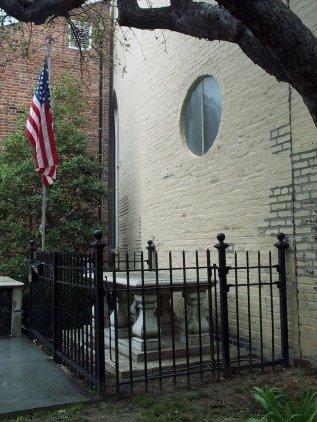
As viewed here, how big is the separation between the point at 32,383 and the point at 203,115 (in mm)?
4659

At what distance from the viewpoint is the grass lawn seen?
4.01m

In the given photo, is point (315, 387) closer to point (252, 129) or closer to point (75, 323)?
point (75, 323)

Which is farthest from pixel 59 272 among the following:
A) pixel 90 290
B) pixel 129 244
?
pixel 129 244

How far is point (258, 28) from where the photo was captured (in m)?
3.29

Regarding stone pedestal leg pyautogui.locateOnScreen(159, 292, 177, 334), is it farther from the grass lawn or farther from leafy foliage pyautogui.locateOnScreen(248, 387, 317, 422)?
leafy foliage pyautogui.locateOnScreen(248, 387, 317, 422)

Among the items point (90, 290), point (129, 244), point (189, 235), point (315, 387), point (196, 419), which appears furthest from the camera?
point (129, 244)

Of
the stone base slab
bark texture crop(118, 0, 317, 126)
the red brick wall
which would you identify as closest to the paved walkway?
the stone base slab

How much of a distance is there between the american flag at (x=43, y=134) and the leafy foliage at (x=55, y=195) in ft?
6.55

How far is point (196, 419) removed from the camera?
12.9 ft

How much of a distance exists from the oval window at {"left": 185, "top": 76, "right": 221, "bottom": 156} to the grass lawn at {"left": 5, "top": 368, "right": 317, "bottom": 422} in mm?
3679

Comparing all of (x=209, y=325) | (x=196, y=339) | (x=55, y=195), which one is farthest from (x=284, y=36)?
(x=55, y=195)

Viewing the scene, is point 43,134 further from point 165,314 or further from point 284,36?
point 284,36

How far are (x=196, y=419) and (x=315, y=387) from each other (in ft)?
4.29

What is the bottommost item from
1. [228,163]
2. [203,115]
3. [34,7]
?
[228,163]
